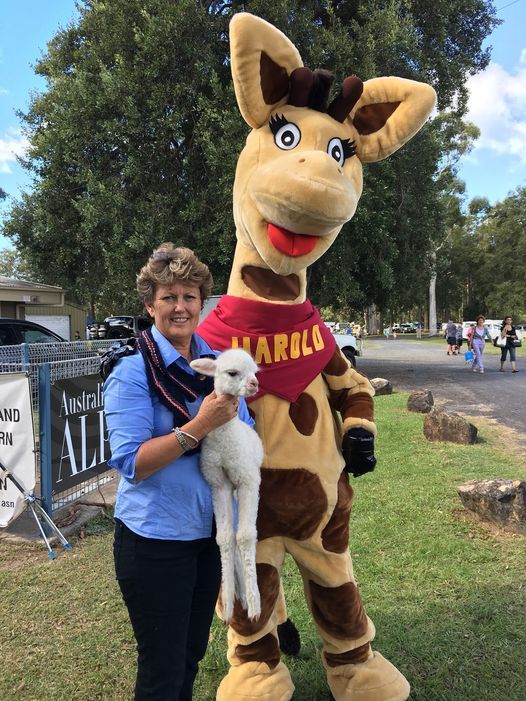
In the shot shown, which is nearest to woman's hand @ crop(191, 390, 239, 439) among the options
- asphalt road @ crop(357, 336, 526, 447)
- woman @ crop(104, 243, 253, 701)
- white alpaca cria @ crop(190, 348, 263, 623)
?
woman @ crop(104, 243, 253, 701)

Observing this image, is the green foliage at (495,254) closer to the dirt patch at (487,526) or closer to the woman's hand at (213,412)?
the dirt patch at (487,526)

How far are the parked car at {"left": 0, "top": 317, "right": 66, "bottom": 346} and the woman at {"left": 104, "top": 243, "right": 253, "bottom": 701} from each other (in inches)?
379

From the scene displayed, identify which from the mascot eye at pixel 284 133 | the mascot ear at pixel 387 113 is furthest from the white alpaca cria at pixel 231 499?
the mascot ear at pixel 387 113

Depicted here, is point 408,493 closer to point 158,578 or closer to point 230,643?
point 230,643

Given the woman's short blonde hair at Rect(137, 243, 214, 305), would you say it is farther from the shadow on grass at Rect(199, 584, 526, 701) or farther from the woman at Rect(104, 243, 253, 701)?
the shadow on grass at Rect(199, 584, 526, 701)

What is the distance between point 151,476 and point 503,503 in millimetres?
3572

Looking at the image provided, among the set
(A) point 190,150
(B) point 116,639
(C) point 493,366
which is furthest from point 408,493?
(C) point 493,366

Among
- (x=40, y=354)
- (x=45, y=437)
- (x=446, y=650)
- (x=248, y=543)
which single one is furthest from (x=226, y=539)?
(x=40, y=354)

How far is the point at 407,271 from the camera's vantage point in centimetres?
1352

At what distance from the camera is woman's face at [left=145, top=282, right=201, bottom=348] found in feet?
5.90

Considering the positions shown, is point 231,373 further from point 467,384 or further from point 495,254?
point 495,254

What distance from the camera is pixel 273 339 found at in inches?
86.0

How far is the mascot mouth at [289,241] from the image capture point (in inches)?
81.1

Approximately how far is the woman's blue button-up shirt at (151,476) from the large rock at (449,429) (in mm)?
6085
